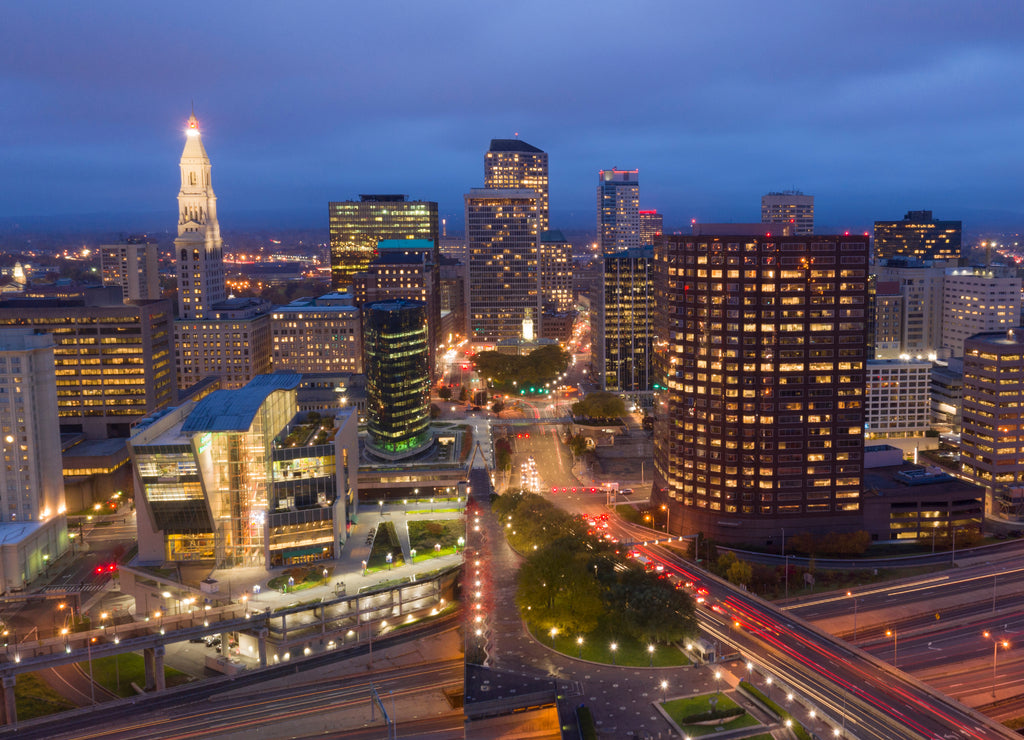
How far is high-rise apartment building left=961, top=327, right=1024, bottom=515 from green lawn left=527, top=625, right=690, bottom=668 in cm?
6495

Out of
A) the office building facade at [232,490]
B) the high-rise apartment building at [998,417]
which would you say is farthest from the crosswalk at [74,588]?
the high-rise apartment building at [998,417]

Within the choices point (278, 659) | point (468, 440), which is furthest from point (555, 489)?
point (278, 659)

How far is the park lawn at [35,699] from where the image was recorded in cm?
7912

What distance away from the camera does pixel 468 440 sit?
157125 millimetres

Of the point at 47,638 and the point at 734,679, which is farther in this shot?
the point at 47,638

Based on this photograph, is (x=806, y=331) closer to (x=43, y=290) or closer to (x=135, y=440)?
(x=135, y=440)

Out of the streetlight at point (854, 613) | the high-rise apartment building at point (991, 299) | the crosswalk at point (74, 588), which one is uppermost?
the high-rise apartment building at point (991, 299)

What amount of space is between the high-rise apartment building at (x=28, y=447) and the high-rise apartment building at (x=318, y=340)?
81.9 meters

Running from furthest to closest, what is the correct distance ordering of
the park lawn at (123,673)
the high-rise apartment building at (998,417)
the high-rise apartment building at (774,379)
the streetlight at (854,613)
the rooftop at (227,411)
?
the high-rise apartment building at (998,417) < the high-rise apartment building at (774,379) < the rooftop at (227,411) < the streetlight at (854,613) < the park lawn at (123,673)

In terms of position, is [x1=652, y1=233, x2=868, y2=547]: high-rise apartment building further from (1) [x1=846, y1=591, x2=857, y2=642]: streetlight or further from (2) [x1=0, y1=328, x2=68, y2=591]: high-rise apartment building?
(2) [x1=0, y1=328, x2=68, y2=591]: high-rise apartment building

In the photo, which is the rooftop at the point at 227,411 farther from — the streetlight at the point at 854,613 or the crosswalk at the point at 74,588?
the streetlight at the point at 854,613

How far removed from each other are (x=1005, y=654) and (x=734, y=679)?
28.1m

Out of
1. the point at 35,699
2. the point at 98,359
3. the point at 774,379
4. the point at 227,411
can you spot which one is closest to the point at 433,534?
the point at 227,411

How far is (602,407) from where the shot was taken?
552 ft
